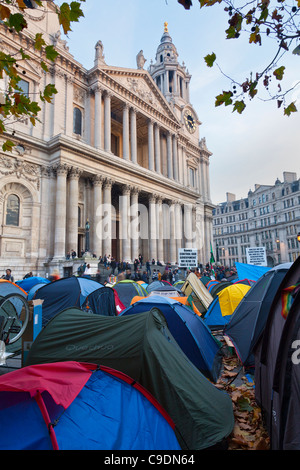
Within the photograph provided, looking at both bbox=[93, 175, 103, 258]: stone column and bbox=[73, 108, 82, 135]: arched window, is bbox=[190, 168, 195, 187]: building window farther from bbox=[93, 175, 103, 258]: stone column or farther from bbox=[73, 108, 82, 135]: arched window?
bbox=[93, 175, 103, 258]: stone column

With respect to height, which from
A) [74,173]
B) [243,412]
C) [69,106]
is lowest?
[243,412]

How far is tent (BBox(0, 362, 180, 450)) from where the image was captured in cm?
236

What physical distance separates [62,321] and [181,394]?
7.22 feet

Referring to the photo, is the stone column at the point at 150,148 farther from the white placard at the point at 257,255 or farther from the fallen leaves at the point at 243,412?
the fallen leaves at the point at 243,412

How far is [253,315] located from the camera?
21.2 feet

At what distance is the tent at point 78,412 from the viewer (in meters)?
2.36

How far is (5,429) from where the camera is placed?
234 centimetres

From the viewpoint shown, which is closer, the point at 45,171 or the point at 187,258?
the point at 187,258

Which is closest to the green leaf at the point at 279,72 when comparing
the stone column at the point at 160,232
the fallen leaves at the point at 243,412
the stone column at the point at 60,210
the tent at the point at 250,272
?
the fallen leaves at the point at 243,412

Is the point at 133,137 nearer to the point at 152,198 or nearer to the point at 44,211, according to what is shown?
the point at 152,198

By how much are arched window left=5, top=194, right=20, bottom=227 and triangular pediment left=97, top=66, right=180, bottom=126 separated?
55.3 feet

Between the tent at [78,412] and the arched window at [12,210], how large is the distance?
2229 centimetres

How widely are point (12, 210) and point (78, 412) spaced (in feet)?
75.7

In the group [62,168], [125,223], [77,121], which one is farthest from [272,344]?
[77,121]
